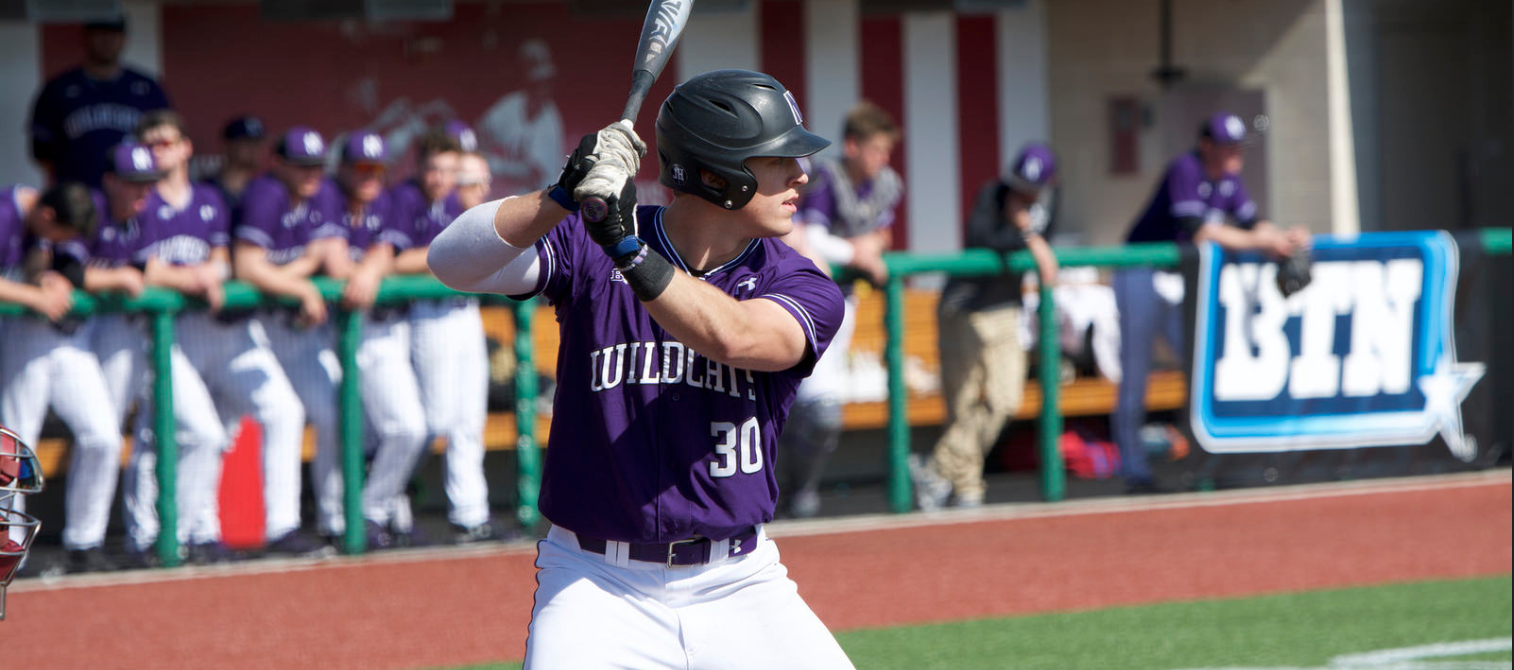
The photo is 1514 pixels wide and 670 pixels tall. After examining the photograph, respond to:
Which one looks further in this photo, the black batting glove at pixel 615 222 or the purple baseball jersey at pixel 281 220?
the purple baseball jersey at pixel 281 220

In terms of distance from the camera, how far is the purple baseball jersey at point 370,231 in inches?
265

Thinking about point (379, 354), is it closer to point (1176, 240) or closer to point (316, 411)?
point (316, 411)

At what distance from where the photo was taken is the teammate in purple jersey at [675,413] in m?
2.75

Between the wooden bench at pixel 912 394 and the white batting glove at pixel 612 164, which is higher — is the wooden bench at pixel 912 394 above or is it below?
below

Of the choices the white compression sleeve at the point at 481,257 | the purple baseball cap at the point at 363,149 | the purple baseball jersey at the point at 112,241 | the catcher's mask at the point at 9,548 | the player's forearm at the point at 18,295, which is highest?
the purple baseball cap at the point at 363,149

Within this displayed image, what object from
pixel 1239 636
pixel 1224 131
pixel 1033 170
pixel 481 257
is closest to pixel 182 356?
pixel 1033 170

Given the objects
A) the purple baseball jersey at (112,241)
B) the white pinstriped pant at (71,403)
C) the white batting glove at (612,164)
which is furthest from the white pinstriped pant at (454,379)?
the white batting glove at (612,164)

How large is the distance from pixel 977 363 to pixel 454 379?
97.5 inches

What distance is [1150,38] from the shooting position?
36.4 ft

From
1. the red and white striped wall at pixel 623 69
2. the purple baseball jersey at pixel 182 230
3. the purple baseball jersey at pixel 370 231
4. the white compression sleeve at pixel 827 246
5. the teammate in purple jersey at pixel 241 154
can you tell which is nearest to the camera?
the purple baseball jersey at pixel 182 230

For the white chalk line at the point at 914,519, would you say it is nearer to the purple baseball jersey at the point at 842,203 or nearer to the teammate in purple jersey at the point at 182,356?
the teammate in purple jersey at the point at 182,356

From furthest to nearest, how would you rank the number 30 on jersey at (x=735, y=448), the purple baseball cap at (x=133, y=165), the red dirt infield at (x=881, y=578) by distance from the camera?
the purple baseball cap at (x=133, y=165) → the red dirt infield at (x=881, y=578) → the number 30 on jersey at (x=735, y=448)

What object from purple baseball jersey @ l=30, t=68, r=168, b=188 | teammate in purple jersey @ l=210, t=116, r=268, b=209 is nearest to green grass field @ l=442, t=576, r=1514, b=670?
teammate in purple jersey @ l=210, t=116, r=268, b=209

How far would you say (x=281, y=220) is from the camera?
6.57 meters
